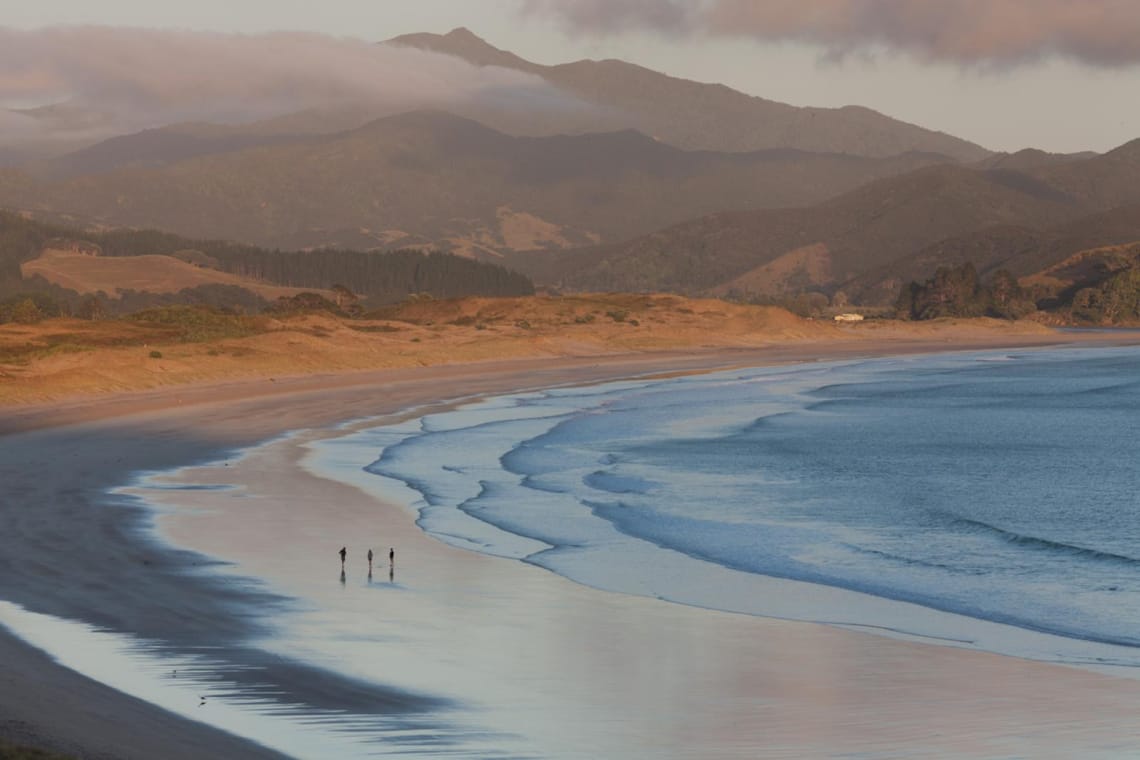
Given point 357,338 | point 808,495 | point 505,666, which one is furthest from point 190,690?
point 357,338

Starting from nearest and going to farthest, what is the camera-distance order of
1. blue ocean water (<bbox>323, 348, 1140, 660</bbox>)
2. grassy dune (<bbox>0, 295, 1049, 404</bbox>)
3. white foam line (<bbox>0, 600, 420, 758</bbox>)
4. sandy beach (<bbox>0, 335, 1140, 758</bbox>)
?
1. white foam line (<bbox>0, 600, 420, 758</bbox>)
2. sandy beach (<bbox>0, 335, 1140, 758</bbox>)
3. blue ocean water (<bbox>323, 348, 1140, 660</bbox>)
4. grassy dune (<bbox>0, 295, 1049, 404</bbox>)

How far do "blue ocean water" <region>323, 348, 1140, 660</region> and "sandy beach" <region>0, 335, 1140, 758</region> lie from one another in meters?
2.26

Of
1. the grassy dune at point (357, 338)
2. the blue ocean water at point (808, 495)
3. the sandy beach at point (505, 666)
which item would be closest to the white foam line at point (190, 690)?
the sandy beach at point (505, 666)

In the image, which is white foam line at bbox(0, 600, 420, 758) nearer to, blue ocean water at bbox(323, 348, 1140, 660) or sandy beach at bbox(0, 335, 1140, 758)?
sandy beach at bbox(0, 335, 1140, 758)

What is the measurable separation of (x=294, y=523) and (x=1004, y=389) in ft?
235

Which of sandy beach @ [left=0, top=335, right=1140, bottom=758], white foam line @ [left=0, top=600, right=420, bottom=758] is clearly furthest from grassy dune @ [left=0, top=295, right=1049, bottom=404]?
white foam line @ [left=0, top=600, right=420, bottom=758]

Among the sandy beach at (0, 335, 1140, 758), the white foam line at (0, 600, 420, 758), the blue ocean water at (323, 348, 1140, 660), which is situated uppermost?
the white foam line at (0, 600, 420, 758)

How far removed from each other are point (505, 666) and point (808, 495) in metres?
21.1

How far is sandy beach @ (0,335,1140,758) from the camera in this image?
15.3 m

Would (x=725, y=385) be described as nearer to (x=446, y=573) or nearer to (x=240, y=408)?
(x=240, y=408)

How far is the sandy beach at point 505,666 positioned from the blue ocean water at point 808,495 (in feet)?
7.40

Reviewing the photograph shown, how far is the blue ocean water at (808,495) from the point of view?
25.9m

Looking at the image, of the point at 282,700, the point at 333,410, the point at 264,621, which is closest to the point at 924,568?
the point at 264,621

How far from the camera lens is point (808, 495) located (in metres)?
38.9
